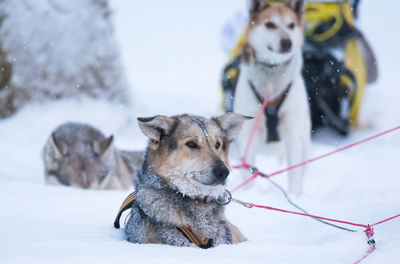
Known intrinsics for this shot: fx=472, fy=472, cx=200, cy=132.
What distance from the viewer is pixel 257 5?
5.25 metres

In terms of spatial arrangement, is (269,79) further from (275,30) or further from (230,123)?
(230,123)

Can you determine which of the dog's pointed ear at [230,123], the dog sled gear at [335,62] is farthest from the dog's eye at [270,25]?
the dog's pointed ear at [230,123]

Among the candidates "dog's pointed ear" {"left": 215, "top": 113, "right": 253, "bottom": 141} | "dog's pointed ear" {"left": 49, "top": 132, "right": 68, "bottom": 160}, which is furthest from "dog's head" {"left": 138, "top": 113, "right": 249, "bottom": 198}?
"dog's pointed ear" {"left": 49, "top": 132, "right": 68, "bottom": 160}

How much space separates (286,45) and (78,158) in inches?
97.0

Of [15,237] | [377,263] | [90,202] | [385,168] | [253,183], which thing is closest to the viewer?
[377,263]

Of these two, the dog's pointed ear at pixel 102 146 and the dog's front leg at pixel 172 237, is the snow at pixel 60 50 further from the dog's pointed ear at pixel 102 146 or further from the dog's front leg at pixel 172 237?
the dog's front leg at pixel 172 237

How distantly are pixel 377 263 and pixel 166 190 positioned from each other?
1115 millimetres

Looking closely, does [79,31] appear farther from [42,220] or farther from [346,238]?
[346,238]

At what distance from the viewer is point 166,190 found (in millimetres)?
2568

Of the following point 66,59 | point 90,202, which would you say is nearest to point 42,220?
point 90,202

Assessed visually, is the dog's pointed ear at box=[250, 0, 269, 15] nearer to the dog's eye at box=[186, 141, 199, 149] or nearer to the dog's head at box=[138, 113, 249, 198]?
the dog's head at box=[138, 113, 249, 198]

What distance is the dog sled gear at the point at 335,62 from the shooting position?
790 cm

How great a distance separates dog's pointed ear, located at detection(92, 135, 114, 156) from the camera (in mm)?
4984

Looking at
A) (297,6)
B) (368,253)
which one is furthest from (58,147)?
(368,253)
